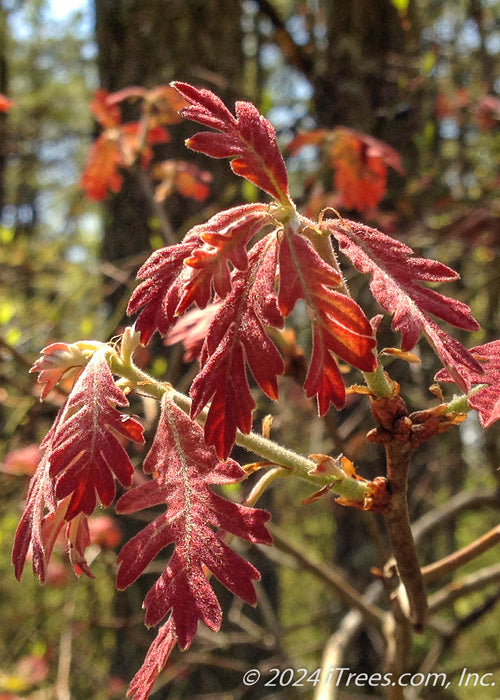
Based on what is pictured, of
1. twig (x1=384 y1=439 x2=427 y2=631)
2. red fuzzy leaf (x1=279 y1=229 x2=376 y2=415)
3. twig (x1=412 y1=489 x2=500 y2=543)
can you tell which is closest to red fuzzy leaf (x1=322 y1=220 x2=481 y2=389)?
red fuzzy leaf (x1=279 y1=229 x2=376 y2=415)

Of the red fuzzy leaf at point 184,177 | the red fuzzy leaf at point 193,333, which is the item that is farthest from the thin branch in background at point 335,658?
the red fuzzy leaf at point 184,177

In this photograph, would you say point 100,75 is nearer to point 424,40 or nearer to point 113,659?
point 424,40

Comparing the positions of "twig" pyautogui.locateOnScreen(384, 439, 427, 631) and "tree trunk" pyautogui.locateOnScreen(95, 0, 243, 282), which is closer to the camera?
"twig" pyautogui.locateOnScreen(384, 439, 427, 631)

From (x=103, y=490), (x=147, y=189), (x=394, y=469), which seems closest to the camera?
(x=103, y=490)

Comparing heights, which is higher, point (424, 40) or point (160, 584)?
point (424, 40)

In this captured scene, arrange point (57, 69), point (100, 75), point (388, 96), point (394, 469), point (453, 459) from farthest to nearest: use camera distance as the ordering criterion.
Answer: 1. point (57, 69)
2. point (100, 75)
3. point (388, 96)
4. point (453, 459)
5. point (394, 469)

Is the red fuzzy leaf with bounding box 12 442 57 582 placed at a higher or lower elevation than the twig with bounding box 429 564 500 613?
higher

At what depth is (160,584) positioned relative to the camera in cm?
75

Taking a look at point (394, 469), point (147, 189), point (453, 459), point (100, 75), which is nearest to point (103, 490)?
point (394, 469)

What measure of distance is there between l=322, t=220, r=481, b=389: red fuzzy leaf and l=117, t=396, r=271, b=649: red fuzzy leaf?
0.25 meters

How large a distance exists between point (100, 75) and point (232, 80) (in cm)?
78

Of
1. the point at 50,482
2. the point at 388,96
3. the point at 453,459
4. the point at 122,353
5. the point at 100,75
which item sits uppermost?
Answer: the point at 100,75

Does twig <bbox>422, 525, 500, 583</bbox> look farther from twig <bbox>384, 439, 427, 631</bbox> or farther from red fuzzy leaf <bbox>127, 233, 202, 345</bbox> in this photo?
red fuzzy leaf <bbox>127, 233, 202, 345</bbox>

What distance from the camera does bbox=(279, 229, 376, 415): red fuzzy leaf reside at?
2.32 ft
